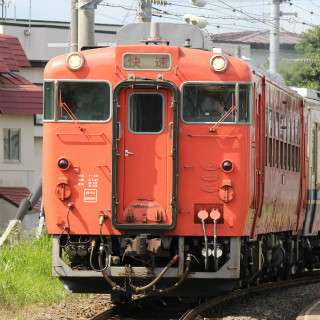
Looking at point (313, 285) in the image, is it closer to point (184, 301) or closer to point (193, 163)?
point (184, 301)

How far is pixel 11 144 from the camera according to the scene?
1309 inches

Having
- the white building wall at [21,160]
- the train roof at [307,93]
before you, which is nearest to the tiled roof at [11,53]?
the white building wall at [21,160]

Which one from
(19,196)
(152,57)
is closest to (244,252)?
(152,57)

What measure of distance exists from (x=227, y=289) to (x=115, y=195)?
187 cm

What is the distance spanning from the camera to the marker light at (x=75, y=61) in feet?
41.0

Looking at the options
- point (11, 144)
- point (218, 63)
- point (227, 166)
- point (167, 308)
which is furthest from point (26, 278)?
point (11, 144)

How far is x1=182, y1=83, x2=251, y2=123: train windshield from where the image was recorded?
12.5m

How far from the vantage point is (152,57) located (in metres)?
12.5

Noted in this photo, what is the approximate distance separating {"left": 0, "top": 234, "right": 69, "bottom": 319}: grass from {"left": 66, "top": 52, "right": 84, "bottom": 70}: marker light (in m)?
3.14

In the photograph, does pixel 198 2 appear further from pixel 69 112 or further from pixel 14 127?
pixel 69 112

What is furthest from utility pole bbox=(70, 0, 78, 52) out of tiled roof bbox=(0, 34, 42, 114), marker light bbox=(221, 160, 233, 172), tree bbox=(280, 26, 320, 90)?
tree bbox=(280, 26, 320, 90)

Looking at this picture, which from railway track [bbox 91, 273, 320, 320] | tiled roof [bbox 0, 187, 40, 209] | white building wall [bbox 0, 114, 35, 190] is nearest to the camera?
railway track [bbox 91, 273, 320, 320]

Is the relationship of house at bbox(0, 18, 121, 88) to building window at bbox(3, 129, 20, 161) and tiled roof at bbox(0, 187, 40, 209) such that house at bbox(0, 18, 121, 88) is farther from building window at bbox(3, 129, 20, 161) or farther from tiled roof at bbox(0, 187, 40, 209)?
tiled roof at bbox(0, 187, 40, 209)

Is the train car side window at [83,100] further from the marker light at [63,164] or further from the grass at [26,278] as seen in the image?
the grass at [26,278]
